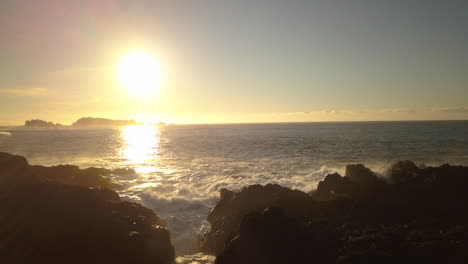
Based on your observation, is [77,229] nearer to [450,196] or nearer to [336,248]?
[336,248]

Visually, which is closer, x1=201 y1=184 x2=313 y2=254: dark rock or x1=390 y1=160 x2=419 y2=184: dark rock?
x1=201 y1=184 x2=313 y2=254: dark rock

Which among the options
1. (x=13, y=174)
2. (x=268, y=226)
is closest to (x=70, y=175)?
(x=13, y=174)

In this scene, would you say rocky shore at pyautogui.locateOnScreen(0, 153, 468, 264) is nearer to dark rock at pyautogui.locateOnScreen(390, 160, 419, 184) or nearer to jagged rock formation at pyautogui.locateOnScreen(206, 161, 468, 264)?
jagged rock formation at pyautogui.locateOnScreen(206, 161, 468, 264)

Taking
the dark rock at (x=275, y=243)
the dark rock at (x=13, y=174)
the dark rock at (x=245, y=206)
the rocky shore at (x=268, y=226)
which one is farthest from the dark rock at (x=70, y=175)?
the dark rock at (x=275, y=243)

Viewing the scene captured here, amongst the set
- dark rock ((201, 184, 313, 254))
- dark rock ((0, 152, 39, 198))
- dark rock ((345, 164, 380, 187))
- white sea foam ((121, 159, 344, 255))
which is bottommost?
white sea foam ((121, 159, 344, 255))

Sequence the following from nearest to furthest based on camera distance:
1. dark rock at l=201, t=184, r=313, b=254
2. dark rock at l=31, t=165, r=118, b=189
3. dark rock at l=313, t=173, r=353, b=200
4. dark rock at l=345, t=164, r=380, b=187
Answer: dark rock at l=201, t=184, r=313, b=254, dark rock at l=313, t=173, r=353, b=200, dark rock at l=345, t=164, r=380, b=187, dark rock at l=31, t=165, r=118, b=189

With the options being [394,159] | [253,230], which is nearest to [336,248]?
[253,230]

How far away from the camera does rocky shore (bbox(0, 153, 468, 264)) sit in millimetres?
9875

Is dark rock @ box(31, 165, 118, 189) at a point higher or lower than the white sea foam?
higher

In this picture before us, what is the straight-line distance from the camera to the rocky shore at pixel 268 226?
Answer: 988 cm

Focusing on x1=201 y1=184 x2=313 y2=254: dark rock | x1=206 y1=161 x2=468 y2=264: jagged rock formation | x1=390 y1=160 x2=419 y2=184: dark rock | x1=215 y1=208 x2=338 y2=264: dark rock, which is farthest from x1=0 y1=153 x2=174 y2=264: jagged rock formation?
x1=390 y1=160 x2=419 y2=184: dark rock

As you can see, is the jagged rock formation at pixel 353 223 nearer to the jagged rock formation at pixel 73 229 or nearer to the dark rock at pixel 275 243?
the dark rock at pixel 275 243

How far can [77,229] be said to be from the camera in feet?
37.8

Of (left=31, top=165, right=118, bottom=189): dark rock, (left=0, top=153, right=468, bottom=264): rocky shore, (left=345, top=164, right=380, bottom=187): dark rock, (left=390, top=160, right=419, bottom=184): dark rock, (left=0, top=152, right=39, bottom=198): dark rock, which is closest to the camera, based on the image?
(left=0, top=153, right=468, bottom=264): rocky shore
